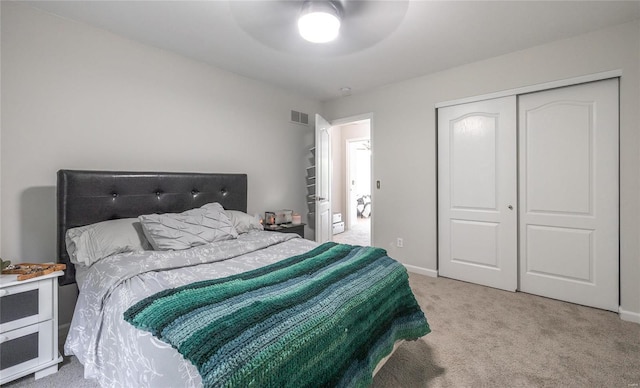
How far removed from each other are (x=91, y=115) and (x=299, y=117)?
239 centimetres

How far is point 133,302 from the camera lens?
4.11ft

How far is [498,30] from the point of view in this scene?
2.38 meters

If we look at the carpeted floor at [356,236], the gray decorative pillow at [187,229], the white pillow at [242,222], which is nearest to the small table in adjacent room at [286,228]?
the white pillow at [242,222]

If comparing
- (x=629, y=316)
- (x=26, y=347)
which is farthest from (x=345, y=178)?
(x=26, y=347)

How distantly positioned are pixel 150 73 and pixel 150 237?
5.14 ft

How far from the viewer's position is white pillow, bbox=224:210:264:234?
8.59 ft

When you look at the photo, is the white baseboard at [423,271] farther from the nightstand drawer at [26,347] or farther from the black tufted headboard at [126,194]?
the nightstand drawer at [26,347]

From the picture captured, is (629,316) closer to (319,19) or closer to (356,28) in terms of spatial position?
(356,28)

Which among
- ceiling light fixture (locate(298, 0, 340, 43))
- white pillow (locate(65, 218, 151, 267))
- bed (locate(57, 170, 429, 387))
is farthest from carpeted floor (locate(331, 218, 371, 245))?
ceiling light fixture (locate(298, 0, 340, 43))

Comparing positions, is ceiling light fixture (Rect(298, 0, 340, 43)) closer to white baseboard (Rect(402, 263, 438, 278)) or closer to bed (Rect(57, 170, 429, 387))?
bed (Rect(57, 170, 429, 387))

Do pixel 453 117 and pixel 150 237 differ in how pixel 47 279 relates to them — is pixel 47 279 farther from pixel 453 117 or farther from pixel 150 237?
pixel 453 117

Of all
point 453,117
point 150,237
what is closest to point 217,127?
point 150,237

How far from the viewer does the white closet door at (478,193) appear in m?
2.90

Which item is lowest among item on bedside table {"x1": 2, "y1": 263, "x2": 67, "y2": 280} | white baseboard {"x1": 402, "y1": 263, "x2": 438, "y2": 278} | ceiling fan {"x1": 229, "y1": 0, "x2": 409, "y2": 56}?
white baseboard {"x1": 402, "y1": 263, "x2": 438, "y2": 278}
